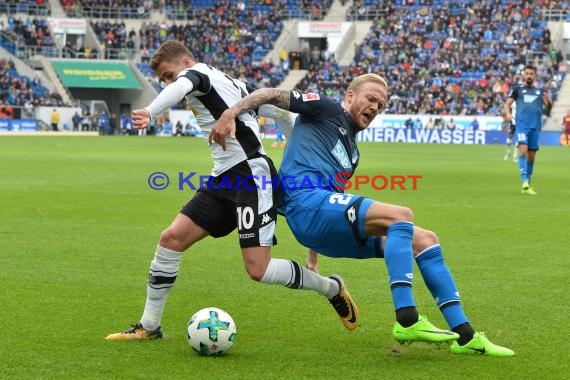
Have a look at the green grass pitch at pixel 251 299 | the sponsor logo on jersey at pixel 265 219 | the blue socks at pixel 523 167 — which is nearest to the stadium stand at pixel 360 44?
the blue socks at pixel 523 167

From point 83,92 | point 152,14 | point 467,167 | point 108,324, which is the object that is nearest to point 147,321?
point 108,324

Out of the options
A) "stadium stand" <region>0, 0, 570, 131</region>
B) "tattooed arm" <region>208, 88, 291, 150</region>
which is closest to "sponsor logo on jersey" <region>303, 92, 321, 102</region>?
"tattooed arm" <region>208, 88, 291, 150</region>

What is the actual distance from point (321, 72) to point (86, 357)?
5557cm

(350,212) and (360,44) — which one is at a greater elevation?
(350,212)

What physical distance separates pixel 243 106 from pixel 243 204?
722 millimetres

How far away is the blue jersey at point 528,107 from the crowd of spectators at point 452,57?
110ft

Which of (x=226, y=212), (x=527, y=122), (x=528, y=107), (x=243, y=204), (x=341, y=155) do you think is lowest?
(x=527, y=122)

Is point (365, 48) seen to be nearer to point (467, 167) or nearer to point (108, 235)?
point (467, 167)

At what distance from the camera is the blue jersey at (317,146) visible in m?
6.21

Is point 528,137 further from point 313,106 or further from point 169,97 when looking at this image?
point 169,97

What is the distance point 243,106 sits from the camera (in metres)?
5.99

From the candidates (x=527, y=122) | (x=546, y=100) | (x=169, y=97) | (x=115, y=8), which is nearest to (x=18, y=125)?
(x=115, y=8)

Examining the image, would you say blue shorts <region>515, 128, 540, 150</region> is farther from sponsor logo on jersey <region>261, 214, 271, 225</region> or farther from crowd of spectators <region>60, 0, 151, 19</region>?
crowd of spectators <region>60, 0, 151, 19</region>

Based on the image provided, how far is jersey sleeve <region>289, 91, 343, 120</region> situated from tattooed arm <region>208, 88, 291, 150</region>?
7 centimetres
